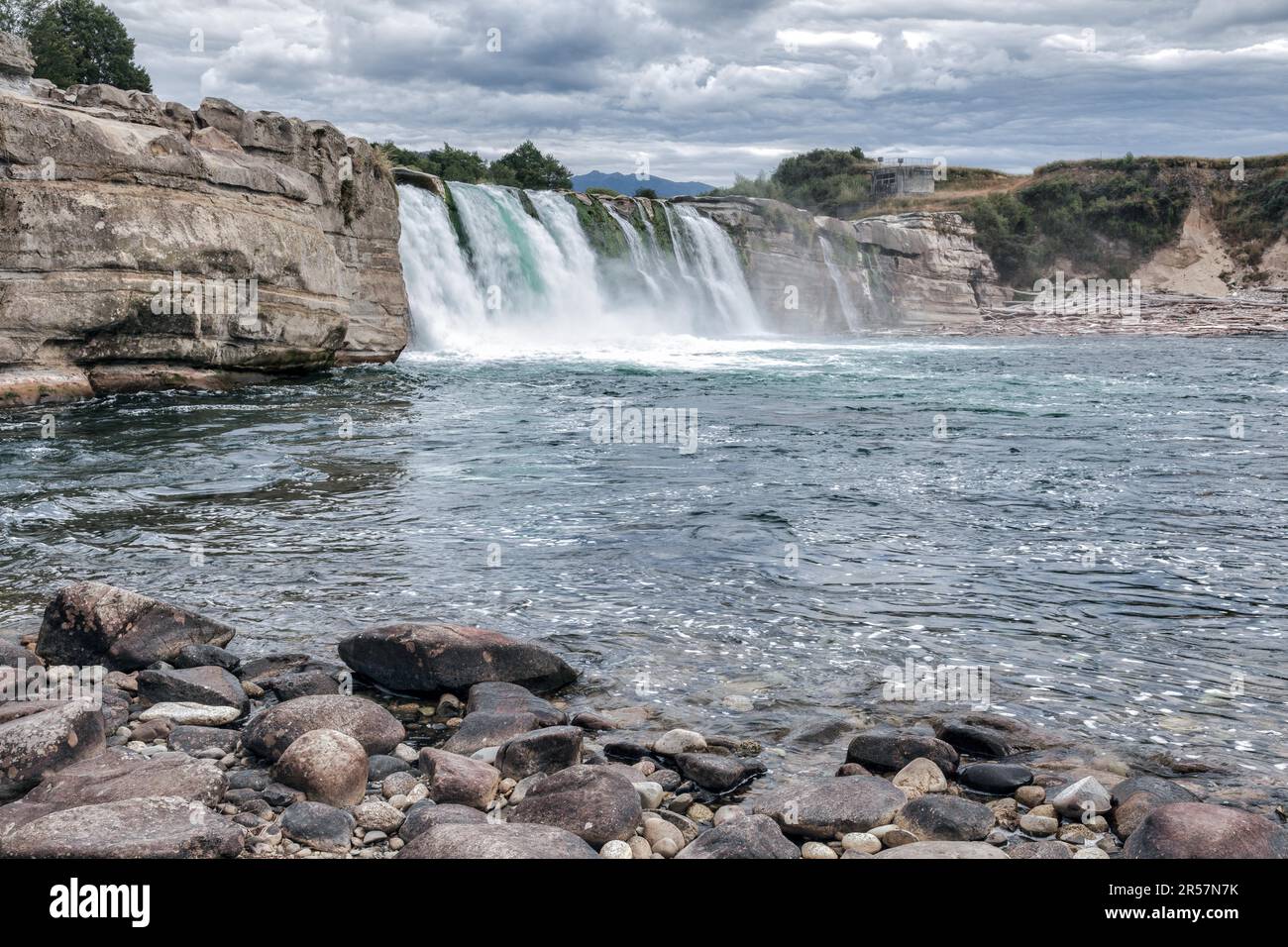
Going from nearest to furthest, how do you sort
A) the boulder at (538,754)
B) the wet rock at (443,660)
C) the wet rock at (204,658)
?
the boulder at (538,754) < the wet rock at (443,660) < the wet rock at (204,658)

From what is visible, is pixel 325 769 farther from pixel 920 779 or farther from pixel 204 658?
pixel 920 779

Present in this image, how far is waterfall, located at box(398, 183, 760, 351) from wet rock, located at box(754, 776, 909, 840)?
86.3 feet

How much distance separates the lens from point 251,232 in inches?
760

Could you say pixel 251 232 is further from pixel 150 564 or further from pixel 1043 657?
pixel 1043 657

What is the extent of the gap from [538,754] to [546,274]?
100 feet

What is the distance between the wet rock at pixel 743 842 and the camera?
3.88 metres

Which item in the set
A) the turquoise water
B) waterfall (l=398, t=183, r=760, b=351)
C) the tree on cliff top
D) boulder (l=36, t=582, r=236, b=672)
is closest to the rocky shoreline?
boulder (l=36, t=582, r=236, b=672)

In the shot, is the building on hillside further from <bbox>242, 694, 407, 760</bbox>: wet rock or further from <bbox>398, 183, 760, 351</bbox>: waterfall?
<bbox>242, 694, 407, 760</bbox>: wet rock

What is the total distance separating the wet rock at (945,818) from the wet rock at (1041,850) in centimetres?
17

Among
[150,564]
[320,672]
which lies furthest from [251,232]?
[320,672]

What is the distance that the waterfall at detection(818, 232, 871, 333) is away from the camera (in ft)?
173

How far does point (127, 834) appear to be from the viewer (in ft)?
12.5

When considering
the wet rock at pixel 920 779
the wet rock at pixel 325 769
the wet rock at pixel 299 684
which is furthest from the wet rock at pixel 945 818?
the wet rock at pixel 299 684

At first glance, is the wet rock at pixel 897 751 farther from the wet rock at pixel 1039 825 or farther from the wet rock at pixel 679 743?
the wet rock at pixel 679 743
